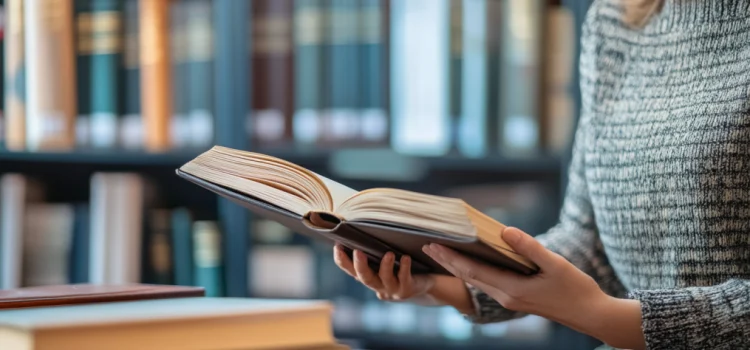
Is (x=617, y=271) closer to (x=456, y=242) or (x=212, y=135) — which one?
(x=456, y=242)

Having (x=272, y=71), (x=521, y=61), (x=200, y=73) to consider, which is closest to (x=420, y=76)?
(x=521, y=61)

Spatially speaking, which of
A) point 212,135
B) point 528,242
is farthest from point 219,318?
point 212,135

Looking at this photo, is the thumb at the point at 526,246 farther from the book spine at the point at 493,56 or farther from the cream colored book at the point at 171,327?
the book spine at the point at 493,56

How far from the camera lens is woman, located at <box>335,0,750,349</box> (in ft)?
3.05

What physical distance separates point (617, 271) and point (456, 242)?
1.70ft

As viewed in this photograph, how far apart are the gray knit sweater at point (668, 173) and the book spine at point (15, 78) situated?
1034mm

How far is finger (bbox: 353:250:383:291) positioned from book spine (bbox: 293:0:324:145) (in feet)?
2.41

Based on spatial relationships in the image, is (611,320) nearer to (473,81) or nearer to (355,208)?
(355,208)

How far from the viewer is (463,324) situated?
1.77 meters

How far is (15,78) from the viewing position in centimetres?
180

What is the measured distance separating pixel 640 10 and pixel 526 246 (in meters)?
0.52

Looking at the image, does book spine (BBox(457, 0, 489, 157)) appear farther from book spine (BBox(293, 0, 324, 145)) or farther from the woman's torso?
the woman's torso

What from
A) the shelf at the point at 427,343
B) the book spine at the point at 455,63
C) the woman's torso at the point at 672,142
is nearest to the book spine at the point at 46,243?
the shelf at the point at 427,343

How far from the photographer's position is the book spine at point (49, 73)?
179cm
